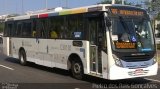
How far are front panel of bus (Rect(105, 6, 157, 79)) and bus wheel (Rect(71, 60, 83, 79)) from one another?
201cm

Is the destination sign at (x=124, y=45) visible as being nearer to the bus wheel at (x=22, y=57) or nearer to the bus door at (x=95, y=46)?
the bus door at (x=95, y=46)

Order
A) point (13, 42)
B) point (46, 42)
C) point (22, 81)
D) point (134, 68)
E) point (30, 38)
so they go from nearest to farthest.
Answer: point (134, 68)
point (22, 81)
point (46, 42)
point (30, 38)
point (13, 42)

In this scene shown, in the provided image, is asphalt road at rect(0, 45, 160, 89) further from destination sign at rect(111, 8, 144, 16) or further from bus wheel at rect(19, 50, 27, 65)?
bus wheel at rect(19, 50, 27, 65)

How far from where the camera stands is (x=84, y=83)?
13562mm

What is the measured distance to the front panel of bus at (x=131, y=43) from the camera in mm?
12781

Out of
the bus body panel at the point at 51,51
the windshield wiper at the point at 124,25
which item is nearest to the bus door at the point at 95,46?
the bus body panel at the point at 51,51

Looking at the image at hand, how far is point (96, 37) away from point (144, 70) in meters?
1.94

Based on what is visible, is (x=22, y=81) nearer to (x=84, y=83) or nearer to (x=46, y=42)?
(x=84, y=83)

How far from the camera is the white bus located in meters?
12.8

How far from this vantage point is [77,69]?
14633 mm

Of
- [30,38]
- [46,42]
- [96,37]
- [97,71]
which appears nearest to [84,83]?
[97,71]

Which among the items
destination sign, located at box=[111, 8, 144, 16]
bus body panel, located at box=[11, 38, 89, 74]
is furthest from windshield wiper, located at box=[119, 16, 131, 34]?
bus body panel, located at box=[11, 38, 89, 74]

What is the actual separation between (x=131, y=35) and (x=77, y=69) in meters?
2.61

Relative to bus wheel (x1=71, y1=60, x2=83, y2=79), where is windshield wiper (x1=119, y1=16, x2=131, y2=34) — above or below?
above
